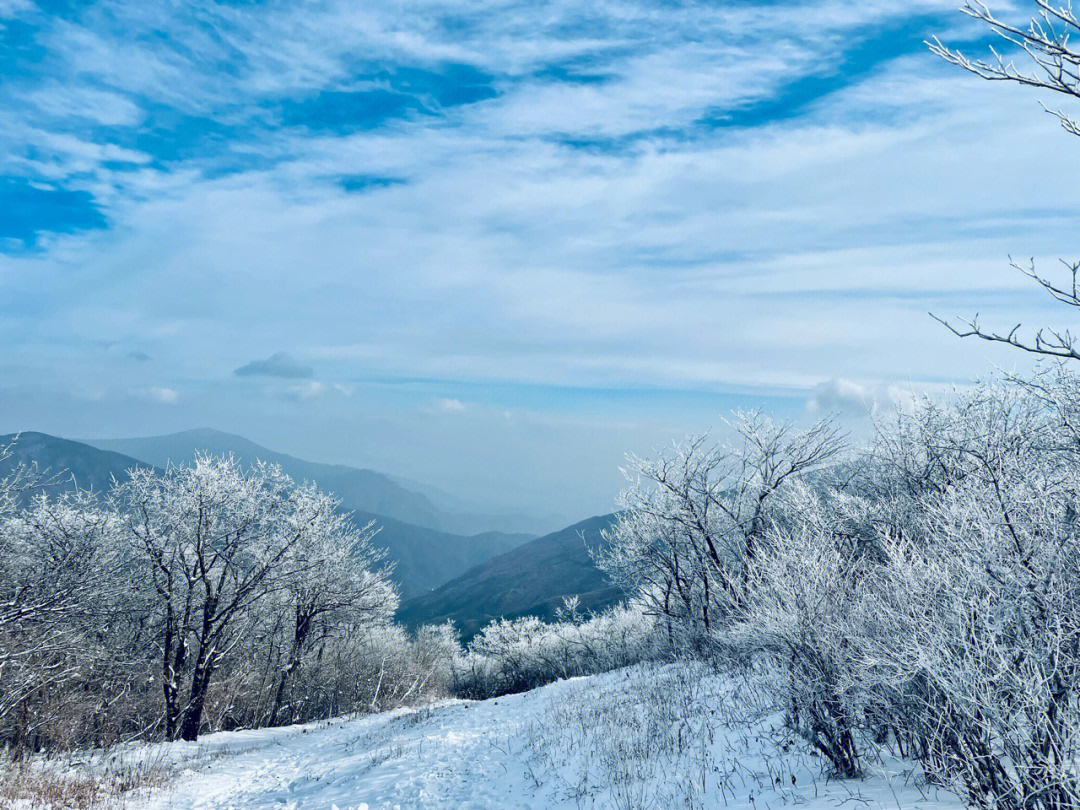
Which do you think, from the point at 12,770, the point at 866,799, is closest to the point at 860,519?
the point at 866,799

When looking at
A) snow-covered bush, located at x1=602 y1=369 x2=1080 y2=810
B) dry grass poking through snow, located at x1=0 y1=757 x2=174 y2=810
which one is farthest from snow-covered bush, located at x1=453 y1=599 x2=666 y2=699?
dry grass poking through snow, located at x1=0 y1=757 x2=174 y2=810

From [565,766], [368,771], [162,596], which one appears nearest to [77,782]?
[368,771]

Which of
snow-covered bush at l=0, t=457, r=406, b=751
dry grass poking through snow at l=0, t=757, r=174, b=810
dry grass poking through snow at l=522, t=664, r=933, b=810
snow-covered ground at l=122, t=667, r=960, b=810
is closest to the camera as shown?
dry grass poking through snow at l=522, t=664, r=933, b=810

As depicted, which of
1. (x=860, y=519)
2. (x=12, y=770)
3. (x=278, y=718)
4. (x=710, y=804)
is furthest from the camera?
(x=278, y=718)

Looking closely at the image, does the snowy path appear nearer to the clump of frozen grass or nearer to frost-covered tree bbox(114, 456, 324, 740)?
the clump of frozen grass

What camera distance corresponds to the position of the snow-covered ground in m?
6.57

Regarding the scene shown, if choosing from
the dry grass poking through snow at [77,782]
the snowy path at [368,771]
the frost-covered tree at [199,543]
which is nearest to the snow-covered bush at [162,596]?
the frost-covered tree at [199,543]

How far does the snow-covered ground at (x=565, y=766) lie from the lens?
6.57 meters

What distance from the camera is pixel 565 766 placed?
949cm

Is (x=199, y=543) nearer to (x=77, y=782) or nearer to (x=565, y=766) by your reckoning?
(x=77, y=782)

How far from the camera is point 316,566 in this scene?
23766 mm

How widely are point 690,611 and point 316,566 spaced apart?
671 inches

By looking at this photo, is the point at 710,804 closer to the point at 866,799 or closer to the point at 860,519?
the point at 866,799

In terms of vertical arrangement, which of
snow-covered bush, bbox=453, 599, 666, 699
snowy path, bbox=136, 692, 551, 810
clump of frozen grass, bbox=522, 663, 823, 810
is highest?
clump of frozen grass, bbox=522, 663, 823, 810
